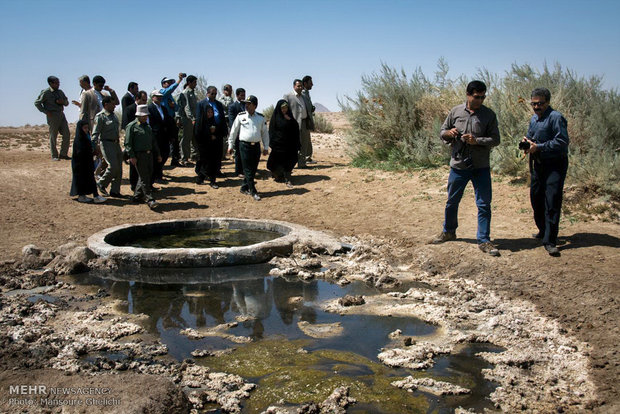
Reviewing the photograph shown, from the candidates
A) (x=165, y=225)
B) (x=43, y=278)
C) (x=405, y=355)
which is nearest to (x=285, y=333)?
(x=405, y=355)

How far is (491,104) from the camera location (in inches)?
456

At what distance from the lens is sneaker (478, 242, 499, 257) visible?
663 cm

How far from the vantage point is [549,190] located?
639cm

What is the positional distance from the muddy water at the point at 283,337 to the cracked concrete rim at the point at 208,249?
0.15 m

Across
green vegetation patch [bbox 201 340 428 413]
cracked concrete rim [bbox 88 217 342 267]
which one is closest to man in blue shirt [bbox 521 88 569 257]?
cracked concrete rim [bbox 88 217 342 267]

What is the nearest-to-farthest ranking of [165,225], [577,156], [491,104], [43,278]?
[43,278]
[165,225]
[577,156]
[491,104]

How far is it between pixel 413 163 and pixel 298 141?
251 cm

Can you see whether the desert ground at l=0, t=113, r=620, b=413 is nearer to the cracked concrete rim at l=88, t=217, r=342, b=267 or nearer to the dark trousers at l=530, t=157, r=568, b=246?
the dark trousers at l=530, t=157, r=568, b=246

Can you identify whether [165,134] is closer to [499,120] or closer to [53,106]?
[53,106]

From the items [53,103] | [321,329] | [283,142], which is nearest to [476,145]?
[321,329]

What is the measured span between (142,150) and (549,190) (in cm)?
665

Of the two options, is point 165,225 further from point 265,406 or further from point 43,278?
point 265,406

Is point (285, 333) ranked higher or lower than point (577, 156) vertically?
lower

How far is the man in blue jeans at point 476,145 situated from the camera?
6.53 metres
